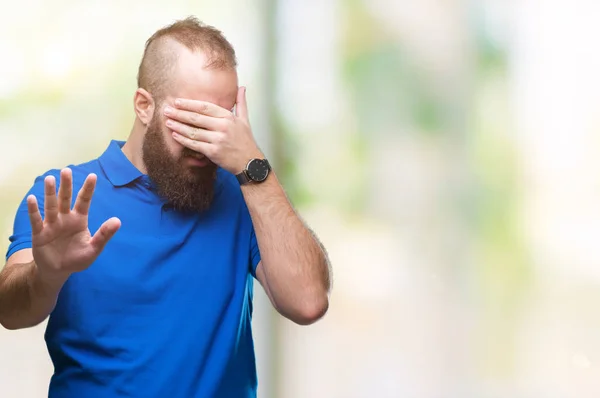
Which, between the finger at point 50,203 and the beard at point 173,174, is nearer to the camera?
the finger at point 50,203

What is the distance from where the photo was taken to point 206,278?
145 centimetres

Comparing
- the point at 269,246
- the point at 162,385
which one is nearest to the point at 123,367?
the point at 162,385

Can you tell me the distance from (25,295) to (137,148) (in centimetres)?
41

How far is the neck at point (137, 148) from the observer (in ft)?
5.06

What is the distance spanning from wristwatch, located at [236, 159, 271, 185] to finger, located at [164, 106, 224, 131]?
10 centimetres

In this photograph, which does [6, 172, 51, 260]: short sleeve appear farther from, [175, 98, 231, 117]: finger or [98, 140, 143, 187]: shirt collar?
[175, 98, 231, 117]: finger

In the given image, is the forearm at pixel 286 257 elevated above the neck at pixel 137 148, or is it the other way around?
the neck at pixel 137 148

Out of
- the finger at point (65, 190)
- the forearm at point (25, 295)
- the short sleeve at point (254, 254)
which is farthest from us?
the short sleeve at point (254, 254)

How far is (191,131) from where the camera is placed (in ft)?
4.81

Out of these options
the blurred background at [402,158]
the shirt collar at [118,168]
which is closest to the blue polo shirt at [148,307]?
the shirt collar at [118,168]

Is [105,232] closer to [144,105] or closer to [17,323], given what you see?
[17,323]

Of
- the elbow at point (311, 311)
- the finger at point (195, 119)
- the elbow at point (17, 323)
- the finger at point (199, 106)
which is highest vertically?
the finger at point (199, 106)

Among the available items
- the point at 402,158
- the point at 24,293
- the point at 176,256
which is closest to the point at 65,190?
the point at 24,293

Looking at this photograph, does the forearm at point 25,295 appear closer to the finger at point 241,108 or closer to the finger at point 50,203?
the finger at point 50,203
